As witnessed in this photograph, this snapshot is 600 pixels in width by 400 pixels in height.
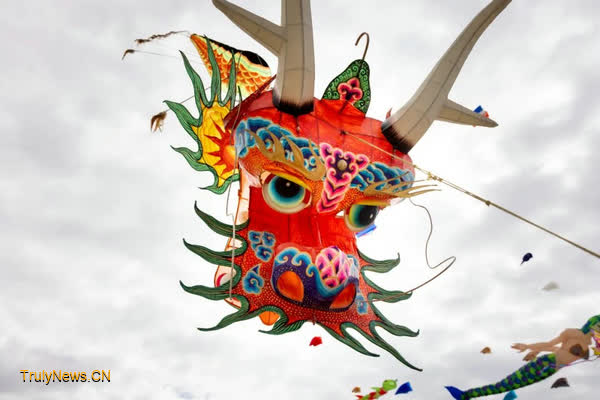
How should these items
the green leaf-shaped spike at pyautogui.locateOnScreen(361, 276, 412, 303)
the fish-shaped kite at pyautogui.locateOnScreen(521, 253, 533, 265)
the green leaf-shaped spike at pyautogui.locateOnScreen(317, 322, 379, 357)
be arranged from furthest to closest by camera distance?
the green leaf-shaped spike at pyautogui.locateOnScreen(361, 276, 412, 303)
the green leaf-shaped spike at pyautogui.locateOnScreen(317, 322, 379, 357)
the fish-shaped kite at pyautogui.locateOnScreen(521, 253, 533, 265)

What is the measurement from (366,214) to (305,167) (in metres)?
1.26

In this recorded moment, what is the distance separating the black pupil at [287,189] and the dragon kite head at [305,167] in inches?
0.5

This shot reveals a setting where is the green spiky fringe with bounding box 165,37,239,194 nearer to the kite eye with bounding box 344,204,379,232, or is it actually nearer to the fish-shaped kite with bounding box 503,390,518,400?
the kite eye with bounding box 344,204,379,232

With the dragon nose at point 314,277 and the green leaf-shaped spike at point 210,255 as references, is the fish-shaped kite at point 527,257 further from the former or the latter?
the green leaf-shaped spike at point 210,255

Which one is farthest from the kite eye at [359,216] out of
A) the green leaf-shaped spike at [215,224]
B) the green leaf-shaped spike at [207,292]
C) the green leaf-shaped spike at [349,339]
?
the green leaf-shaped spike at [207,292]

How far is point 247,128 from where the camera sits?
18.5 feet

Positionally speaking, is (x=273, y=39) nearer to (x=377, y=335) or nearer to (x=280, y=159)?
(x=280, y=159)

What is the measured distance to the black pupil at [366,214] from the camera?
623 centimetres

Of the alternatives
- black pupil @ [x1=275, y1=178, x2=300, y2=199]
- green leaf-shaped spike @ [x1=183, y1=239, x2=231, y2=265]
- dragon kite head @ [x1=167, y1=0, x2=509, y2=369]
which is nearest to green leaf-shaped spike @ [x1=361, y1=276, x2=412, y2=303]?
dragon kite head @ [x1=167, y1=0, x2=509, y2=369]

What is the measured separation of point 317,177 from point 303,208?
29.8 inches

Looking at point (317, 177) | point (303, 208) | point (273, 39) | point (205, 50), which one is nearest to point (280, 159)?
point (317, 177)

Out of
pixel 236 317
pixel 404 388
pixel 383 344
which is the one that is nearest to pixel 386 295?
pixel 383 344

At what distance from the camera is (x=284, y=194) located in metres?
5.92

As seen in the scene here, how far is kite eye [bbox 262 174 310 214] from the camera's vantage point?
5.92m
